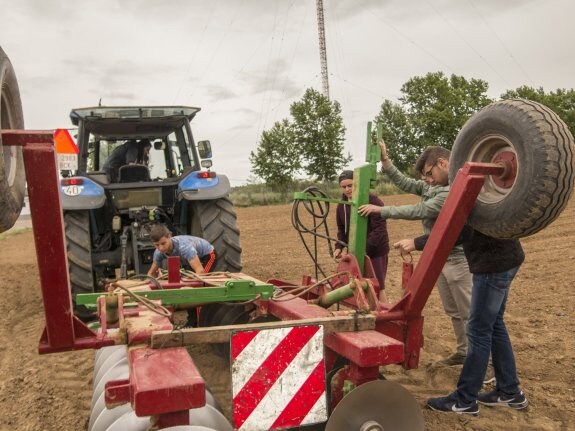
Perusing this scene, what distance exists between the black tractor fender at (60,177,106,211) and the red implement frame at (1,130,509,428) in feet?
10.3

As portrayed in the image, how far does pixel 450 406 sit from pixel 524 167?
5.14ft

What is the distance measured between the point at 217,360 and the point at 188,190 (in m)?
1.93

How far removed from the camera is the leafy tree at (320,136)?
3195cm

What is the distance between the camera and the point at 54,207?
2.16m

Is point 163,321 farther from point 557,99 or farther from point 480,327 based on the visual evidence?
point 557,99

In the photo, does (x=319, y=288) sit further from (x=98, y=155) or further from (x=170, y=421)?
(x=98, y=155)

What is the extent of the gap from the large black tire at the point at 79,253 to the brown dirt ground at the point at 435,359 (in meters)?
0.62

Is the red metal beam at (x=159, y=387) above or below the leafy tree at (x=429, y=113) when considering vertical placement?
below

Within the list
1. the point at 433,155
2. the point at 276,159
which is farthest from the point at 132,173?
the point at 276,159

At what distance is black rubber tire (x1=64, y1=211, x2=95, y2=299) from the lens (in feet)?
17.9

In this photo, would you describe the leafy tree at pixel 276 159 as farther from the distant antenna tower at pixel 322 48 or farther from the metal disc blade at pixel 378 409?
the metal disc blade at pixel 378 409

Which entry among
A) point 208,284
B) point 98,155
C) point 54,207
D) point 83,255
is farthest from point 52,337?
point 98,155

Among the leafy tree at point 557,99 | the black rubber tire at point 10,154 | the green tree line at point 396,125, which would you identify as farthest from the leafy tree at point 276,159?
the black rubber tire at point 10,154

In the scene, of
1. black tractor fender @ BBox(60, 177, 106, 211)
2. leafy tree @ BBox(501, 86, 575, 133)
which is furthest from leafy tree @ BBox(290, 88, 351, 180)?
black tractor fender @ BBox(60, 177, 106, 211)
